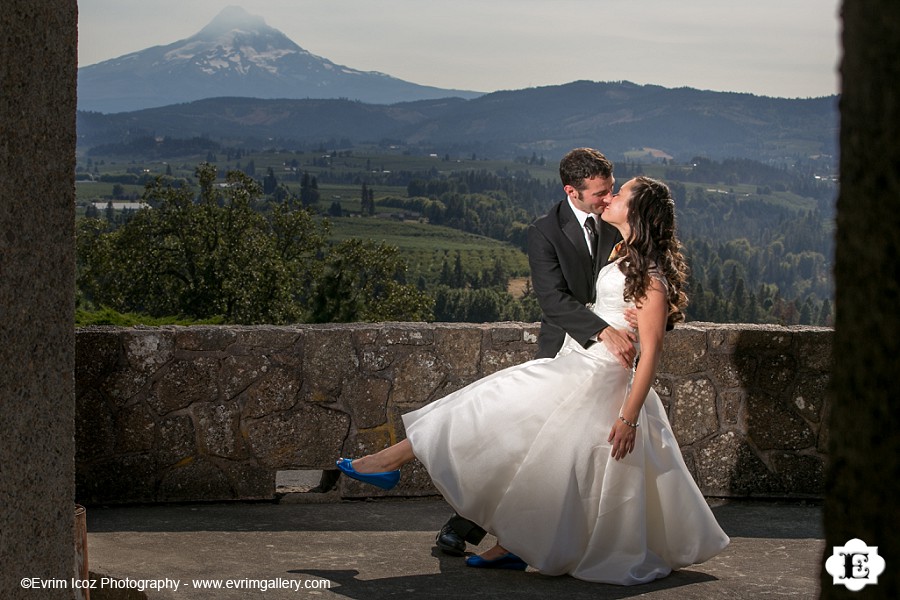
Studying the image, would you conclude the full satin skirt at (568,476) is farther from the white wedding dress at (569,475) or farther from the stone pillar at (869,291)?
the stone pillar at (869,291)

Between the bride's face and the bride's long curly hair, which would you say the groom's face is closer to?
the bride's face

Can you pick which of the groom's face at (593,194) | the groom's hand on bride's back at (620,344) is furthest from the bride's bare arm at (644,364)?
the groom's face at (593,194)

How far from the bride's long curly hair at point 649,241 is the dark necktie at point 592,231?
1.31 feet

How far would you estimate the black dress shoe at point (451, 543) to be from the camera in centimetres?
505

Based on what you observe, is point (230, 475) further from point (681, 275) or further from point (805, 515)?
point (805, 515)

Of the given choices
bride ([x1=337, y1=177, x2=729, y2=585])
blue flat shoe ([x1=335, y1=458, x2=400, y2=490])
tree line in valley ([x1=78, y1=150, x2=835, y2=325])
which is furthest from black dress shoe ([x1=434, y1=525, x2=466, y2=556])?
tree line in valley ([x1=78, y1=150, x2=835, y2=325])

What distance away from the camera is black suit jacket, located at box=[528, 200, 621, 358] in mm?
5043

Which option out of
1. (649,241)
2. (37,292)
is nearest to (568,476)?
(649,241)

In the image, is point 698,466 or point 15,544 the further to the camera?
point 698,466

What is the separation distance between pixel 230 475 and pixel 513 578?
2099 mm

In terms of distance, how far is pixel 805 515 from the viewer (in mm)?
6082

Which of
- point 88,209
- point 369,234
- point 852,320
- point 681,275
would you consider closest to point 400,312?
point 88,209

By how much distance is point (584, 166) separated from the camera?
4930 mm

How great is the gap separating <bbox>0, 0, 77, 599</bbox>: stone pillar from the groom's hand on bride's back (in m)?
2.50
